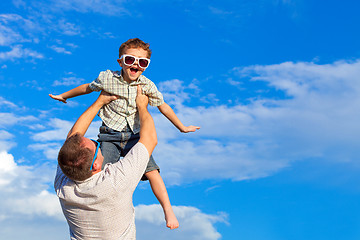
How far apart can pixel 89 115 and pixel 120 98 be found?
21.5 inches

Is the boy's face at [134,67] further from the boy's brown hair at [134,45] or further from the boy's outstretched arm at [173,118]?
the boy's outstretched arm at [173,118]

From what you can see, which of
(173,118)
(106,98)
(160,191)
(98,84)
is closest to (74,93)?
(98,84)

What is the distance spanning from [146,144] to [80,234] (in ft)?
4.26

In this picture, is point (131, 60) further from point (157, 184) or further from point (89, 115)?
point (157, 184)

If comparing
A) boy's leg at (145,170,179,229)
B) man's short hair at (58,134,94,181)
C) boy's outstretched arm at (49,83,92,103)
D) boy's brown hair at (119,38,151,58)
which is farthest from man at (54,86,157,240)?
boy's outstretched arm at (49,83,92,103)

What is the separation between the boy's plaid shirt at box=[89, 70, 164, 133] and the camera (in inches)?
220

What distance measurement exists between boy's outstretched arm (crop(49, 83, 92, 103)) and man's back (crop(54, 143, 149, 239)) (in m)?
1.70

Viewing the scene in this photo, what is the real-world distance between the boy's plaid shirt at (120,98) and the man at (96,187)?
102 cm

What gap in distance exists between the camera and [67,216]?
452 cm

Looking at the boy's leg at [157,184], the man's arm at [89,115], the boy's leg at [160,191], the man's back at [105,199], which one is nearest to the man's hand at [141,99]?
the man's arm at [89,115]

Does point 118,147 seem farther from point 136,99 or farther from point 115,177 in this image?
point 115,177

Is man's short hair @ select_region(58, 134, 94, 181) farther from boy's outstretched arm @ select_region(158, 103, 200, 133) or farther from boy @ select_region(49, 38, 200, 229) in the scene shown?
boy's outstretched arm @ select_region(158, 103, 200, 133)

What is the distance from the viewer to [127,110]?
5637 millimetres

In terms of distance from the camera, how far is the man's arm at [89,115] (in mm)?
5158
